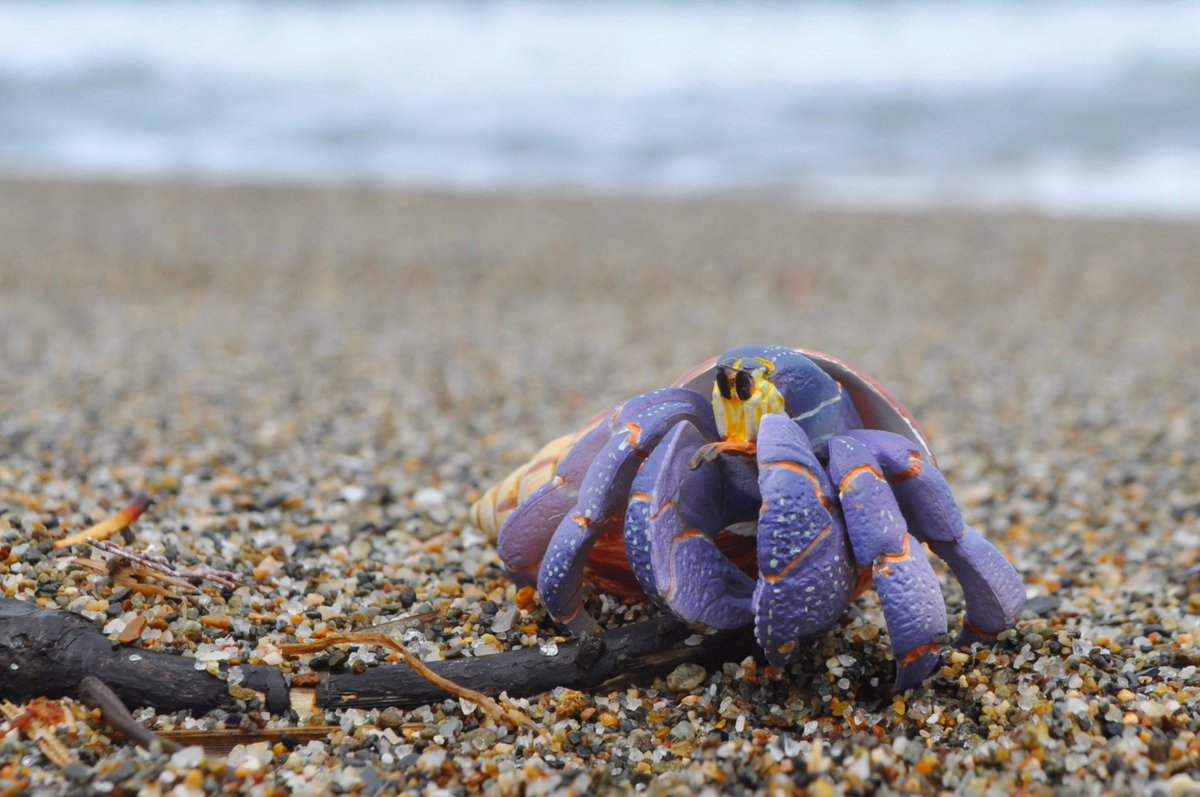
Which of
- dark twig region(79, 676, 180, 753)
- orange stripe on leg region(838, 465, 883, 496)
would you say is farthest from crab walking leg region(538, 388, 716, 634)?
dark twig region(79, 676, 180, 753)

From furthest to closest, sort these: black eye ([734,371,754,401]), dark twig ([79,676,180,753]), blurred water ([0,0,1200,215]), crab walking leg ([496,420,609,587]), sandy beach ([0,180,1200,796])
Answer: blurred water ([0,0,1200,215]) → crab walking leg ([496,420,609,587]) → black eye ([734,371,754,401]) → sandy beach ([0,180,1200,796]) → dark twig ([79,676,180,753])

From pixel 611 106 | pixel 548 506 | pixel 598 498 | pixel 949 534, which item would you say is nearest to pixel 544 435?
pixel 548 506

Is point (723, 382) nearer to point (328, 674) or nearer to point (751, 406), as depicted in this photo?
point (751, 406)

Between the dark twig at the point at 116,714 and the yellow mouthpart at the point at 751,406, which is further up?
the yellow mouthpart at the point at 751,406

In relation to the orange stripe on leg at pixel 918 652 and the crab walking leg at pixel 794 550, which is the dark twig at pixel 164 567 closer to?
the crab walking leg at pixel 794 550

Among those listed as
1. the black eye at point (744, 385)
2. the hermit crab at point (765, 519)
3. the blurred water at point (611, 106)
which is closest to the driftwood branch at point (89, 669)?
the hermit crab at point (765, 519)

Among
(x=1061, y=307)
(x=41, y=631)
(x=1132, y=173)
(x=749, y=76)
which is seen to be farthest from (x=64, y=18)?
(x=41, y=631)

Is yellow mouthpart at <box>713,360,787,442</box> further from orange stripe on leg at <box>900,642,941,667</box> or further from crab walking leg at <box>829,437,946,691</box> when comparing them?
orange stripe on leg at <box>900,642,941,667</box>
